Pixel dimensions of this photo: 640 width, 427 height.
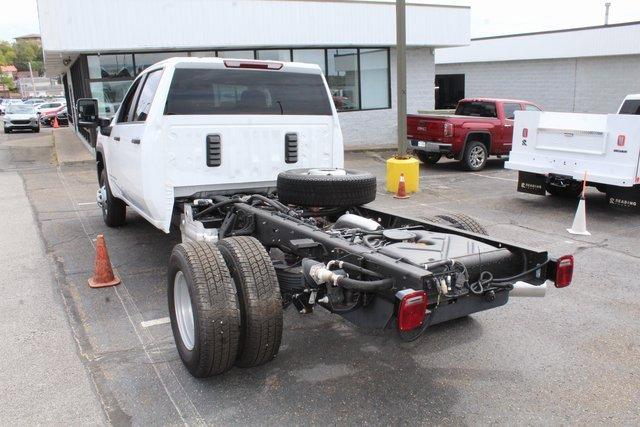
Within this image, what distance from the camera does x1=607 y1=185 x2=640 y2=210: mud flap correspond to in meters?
8.83

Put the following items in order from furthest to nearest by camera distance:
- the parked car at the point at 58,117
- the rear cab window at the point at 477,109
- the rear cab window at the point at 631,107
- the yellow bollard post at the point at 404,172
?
the parked car at the point at 58,117 < the rear cab window at the point at 477,109 < the yellow bollard post at the point at 404,172 < the rear cab window at the point at 631,107

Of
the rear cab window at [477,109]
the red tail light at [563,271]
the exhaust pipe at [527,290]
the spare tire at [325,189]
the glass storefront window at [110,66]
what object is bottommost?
the exhaust pipe at [527,290]

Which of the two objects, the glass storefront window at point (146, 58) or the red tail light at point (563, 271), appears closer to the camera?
the red tail light at point (563, 271)

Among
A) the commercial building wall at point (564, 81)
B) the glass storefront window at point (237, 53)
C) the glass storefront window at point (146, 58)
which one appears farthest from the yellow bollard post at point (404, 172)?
the commercial building wall at point (564, 81)

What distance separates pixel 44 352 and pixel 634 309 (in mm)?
5036

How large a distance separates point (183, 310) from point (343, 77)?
54.2 feet

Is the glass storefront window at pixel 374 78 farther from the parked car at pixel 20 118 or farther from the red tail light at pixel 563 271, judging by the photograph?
the parked car at pixel 20 118

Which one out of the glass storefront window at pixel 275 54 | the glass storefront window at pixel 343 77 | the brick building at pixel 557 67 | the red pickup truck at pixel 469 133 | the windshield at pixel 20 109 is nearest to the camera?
the red pickup truck at pixel 469 133

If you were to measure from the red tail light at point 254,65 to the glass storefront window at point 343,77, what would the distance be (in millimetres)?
13461

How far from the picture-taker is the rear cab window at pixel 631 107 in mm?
10727

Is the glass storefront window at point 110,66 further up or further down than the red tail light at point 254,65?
further up

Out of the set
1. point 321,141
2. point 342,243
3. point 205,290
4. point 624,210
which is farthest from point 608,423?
point 624,210

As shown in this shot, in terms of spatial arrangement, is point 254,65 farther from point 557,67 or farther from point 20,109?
point 20,109

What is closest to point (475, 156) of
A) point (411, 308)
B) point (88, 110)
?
point (88, 110)
